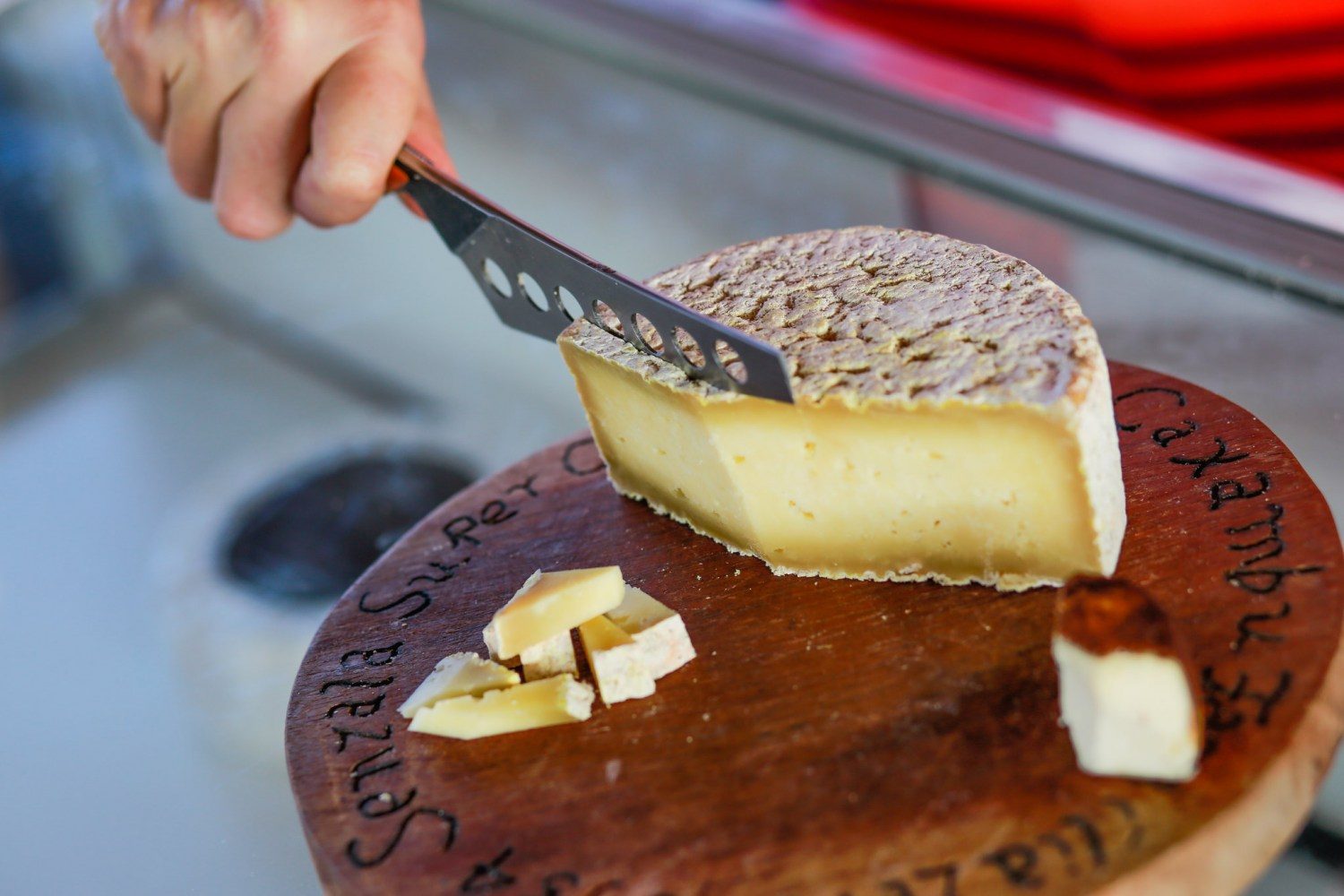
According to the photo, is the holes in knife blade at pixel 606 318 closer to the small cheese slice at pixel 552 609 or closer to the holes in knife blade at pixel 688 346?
the holes in knife blade at pixel 688 346

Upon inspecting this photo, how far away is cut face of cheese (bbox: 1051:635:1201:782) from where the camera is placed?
110 centimetres

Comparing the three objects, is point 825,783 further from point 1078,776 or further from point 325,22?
point 325,22

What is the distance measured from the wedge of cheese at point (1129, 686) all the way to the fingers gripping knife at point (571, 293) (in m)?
0.40

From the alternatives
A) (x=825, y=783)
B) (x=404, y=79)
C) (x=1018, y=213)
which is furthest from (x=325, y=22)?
(x=825, y=783)

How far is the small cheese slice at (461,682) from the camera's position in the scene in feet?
4.54

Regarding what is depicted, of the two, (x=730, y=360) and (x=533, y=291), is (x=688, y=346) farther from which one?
(x=533, y=291)

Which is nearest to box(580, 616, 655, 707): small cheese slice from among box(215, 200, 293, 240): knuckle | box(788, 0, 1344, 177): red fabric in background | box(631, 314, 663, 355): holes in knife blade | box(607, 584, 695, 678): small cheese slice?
box(607, 584, 695, 678): small cheese slice

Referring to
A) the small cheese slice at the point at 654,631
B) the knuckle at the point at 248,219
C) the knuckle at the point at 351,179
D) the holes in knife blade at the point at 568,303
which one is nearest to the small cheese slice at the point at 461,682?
the small cheese slice at the point at 654,631

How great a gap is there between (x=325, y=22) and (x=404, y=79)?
0.14m

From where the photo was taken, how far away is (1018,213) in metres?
2.04

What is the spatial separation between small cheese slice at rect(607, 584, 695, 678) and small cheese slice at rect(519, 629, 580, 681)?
61mm

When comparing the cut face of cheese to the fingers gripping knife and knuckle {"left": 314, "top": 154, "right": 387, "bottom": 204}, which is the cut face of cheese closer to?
the fingers gripping knife

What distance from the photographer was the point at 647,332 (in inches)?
61.0

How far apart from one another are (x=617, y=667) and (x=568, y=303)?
1.79 ft
